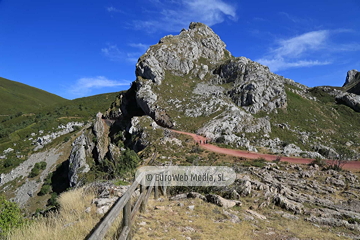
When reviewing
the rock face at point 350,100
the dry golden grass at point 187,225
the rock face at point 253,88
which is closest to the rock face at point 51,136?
the rock face at point 253,88

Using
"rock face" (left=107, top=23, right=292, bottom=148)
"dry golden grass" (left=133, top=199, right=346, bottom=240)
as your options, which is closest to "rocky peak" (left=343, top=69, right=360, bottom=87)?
"rock face" (left=107, top=23, right=292, bottom=148)

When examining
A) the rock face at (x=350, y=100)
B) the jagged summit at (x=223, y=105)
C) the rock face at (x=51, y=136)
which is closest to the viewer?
the jagged summit at (x=223, y=105)

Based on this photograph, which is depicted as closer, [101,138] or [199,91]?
[101,138]

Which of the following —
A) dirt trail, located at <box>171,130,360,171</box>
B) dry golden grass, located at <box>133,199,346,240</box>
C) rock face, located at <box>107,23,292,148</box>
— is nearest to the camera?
dry golden grass, located at <box>133,199,346,240</box>

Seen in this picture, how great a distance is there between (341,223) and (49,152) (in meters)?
76.7

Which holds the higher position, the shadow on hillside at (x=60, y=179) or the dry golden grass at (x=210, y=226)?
the dry golden grass at (x=210, y=226)

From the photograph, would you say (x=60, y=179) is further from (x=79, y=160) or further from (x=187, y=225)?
(x=187, y=225)

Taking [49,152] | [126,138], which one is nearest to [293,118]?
[126,138]

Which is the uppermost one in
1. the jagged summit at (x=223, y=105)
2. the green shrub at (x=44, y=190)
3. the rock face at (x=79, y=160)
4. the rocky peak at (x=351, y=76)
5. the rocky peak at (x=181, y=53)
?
the rocky peak at (x=351, y=76)

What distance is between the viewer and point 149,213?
23.1 feet

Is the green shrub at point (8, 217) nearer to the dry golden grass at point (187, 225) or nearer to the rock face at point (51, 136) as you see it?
the dry golden grass at point (187, 225)

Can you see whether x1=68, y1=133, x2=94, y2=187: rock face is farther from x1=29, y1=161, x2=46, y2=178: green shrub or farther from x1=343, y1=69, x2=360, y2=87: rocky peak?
x1=343, y1=69, x2=360, y2=87: rocky peak

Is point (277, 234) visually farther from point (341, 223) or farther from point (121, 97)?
point (121, 97)

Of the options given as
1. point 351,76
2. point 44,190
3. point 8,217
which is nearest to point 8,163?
point 44,190
